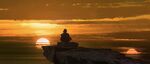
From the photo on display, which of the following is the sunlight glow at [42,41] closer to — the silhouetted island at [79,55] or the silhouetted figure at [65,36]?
the silhouetted island at [79,55]

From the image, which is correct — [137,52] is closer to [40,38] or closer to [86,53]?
[40,38]

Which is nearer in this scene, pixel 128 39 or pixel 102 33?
pixel 128 39

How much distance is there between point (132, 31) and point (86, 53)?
124m

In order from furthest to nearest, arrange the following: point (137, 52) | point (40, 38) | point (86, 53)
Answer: point (40, 38) < point (137, 52) < point (86, 53)

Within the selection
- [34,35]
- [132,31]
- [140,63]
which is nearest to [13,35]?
[34,35]

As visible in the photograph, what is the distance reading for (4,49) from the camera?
127562mm

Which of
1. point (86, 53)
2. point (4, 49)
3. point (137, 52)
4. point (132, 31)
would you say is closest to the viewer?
point (86, 53)

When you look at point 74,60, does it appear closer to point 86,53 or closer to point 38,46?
point 86,53

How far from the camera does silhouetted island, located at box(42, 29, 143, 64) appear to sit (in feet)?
165

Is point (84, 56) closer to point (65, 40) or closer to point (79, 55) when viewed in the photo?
point (79, 55)

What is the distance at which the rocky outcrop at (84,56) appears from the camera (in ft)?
164

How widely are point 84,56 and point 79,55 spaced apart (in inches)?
48.2

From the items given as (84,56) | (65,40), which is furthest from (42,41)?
(84,56)

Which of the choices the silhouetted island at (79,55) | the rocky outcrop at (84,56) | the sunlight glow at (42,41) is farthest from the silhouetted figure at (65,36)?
the sunlight glow at (42,41)
